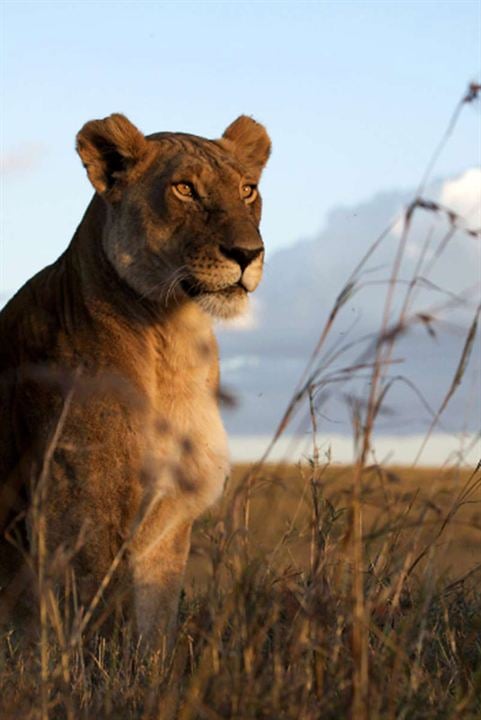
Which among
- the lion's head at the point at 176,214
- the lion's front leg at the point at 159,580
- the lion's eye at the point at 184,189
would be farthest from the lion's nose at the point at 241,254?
the lion's front leg at the point at 159,580

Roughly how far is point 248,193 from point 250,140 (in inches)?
24.7

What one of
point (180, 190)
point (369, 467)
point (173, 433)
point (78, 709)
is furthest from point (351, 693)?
point (180, 190)

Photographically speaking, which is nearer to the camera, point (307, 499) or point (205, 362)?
point (307, 499)

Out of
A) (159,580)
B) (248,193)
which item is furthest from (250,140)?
(159,580)

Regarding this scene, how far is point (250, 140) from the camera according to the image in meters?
5.89

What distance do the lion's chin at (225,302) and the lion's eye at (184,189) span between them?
51 centimetres

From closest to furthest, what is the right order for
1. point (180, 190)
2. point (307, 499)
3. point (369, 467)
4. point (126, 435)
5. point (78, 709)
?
point (369, 467)
point (307, 499)
point (78, 709)
point (126, 435)
point (180, 190)

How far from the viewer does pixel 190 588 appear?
5793 millimetres

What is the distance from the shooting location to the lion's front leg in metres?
4.93

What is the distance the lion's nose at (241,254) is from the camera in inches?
185

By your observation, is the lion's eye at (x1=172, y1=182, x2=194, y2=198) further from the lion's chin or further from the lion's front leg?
the lion's front leg

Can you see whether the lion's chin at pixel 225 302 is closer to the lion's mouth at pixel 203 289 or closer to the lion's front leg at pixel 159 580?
the lion's mouth at pixel 203 289

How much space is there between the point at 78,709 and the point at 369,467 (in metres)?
1.22

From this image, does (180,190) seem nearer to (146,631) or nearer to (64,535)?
(64,535)
